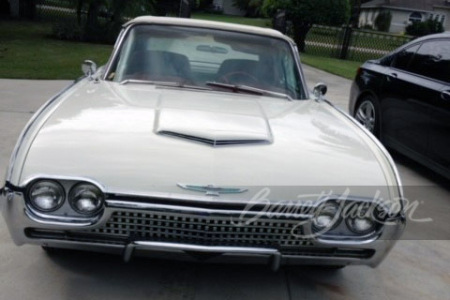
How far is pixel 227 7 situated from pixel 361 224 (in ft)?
181

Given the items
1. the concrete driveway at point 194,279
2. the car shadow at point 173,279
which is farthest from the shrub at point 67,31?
the car shadow at point 173,279

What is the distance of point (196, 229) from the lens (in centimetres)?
243

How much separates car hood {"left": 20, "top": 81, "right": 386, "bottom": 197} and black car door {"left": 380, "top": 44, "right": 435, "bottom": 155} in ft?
7.45

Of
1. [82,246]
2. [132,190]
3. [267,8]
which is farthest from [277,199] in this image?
[267,8]

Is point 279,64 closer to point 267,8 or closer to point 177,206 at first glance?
point 177,206

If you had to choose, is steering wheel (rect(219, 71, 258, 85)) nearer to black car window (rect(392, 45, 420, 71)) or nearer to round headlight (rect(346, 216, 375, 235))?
round headlight (rect(346, 216, 375, 235))

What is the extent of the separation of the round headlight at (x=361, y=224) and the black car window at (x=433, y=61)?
9.95 ft

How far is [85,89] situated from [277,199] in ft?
5.55

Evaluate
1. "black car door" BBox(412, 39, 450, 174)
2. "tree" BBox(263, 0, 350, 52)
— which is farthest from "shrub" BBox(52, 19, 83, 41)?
"black car door" BBox(412, 39, 450, 174)

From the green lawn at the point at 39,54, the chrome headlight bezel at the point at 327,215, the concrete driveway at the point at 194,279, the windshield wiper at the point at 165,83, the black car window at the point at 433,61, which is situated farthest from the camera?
the green lawn at the point at 39,54

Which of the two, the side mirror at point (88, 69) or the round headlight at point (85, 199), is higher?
the side mirror at point (88, 69)

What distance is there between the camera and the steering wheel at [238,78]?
388 centimetres

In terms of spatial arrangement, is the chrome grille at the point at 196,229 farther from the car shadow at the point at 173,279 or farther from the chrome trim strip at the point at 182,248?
the car shadow at the point at 173,279

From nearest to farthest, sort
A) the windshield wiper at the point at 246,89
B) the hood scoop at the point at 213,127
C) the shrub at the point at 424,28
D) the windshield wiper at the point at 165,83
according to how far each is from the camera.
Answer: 1. the hood scoop at the point at 213,127
2. the windshield wiper at the point at 165,83
3. the windshield wiper at the point at 246,89
4. the shrub at the point at 424,28
